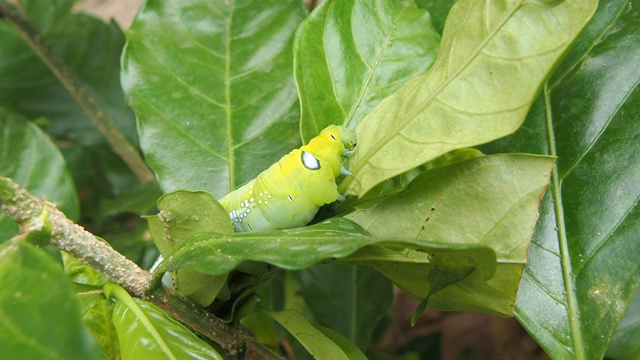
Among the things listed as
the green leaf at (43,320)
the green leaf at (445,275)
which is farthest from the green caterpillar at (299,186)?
the green leaf at (43,320)

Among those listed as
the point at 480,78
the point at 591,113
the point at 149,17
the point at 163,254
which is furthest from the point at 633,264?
the point at 149,17

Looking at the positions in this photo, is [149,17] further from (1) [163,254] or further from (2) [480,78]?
(2) [480,78]

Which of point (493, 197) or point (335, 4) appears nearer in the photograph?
point (493, 197)

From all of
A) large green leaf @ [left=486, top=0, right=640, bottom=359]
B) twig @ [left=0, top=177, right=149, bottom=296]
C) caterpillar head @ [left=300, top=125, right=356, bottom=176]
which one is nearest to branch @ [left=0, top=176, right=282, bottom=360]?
twig @ [left=0, top=177, right=149, bottom=296]

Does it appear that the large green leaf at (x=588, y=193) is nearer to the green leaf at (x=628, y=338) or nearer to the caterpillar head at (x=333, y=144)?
the caterpillar head at (x=333, y=144)

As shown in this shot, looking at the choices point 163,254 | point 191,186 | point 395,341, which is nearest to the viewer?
point 163,254

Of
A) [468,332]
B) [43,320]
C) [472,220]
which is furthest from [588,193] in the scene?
[468,332]
